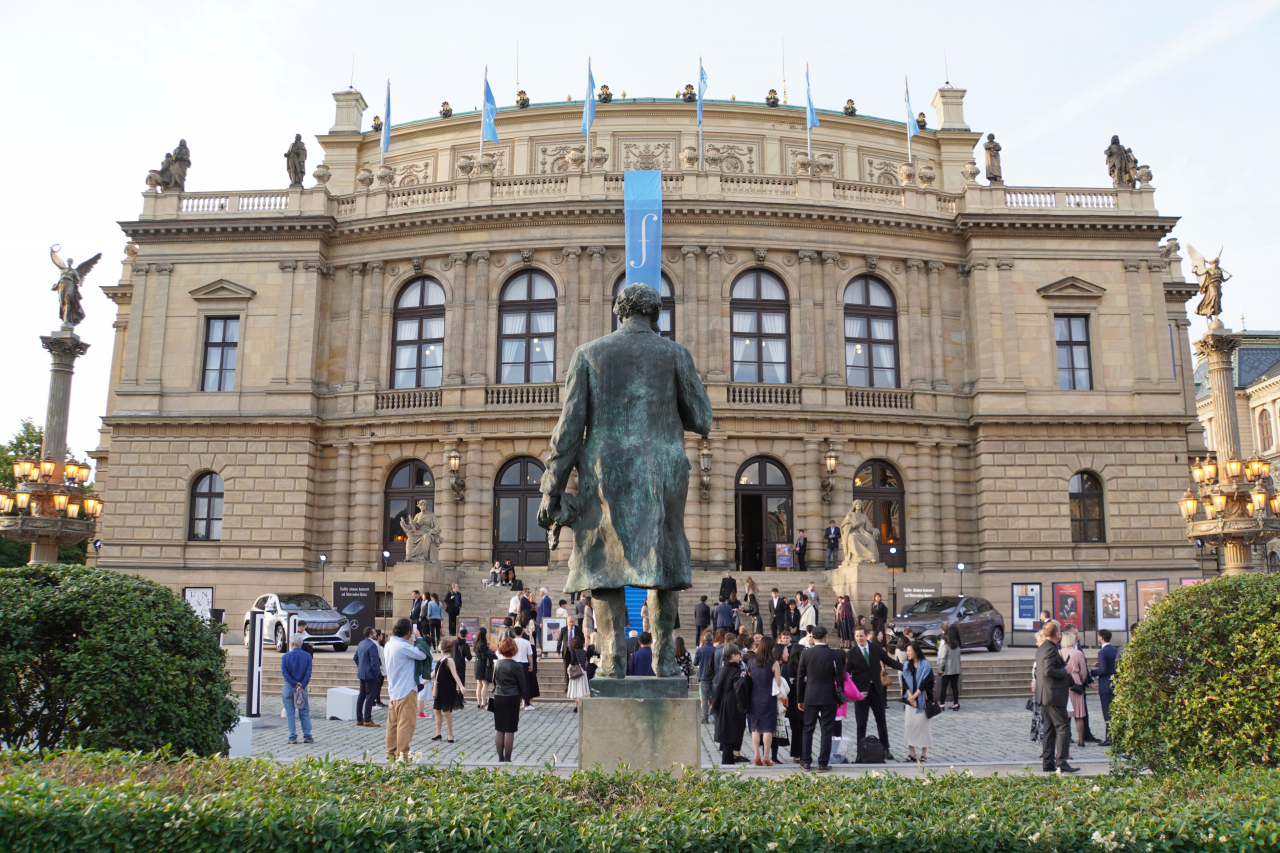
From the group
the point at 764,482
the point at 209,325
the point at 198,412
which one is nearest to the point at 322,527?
the point at 198,412

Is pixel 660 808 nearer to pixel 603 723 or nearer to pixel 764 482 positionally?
pixel 603 723

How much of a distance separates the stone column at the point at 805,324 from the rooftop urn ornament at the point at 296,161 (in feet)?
66.9

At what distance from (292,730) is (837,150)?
3898 centimetres

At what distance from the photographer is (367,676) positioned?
18.5 metres

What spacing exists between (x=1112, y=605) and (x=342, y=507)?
27.0m

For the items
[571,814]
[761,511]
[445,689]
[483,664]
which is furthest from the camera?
[761,511]

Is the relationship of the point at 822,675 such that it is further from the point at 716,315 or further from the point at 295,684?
the point at 716,315

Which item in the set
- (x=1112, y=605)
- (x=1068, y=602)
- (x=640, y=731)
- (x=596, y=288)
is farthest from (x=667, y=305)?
(x=640, y=731)

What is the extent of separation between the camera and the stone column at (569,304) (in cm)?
3669

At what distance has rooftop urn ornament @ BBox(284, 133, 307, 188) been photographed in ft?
131

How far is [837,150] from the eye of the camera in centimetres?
4722

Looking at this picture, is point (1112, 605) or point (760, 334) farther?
point (760, 334)

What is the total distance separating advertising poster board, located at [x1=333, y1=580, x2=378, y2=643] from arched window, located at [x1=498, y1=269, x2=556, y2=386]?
11.8 metres

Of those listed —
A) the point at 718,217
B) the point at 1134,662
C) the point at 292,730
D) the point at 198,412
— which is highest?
the point at 718,217
